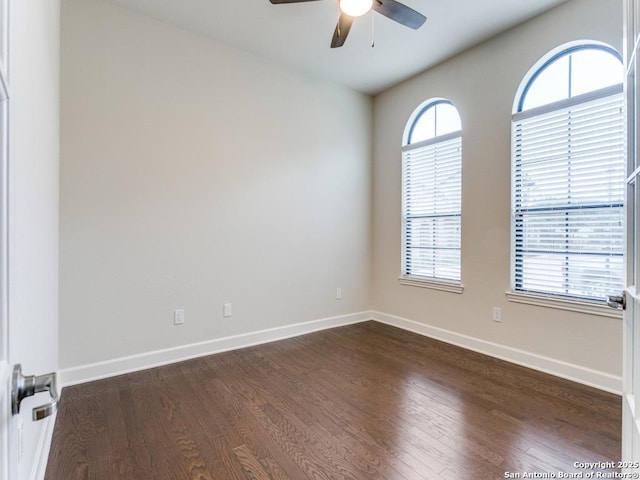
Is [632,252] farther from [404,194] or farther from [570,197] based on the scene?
[404,194]

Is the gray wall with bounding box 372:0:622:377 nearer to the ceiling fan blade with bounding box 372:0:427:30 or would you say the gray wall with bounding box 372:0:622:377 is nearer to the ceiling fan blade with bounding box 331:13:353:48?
the ceiling fan blade with bounding box 372:0:427:30

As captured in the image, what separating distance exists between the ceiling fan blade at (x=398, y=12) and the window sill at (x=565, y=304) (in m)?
2.37

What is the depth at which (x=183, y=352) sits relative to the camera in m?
2.93

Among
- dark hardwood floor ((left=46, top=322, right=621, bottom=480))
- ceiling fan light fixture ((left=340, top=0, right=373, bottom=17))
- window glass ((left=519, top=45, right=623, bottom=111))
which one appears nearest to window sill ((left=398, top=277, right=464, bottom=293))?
dark hardwood floor ((left=46, top=322, right=621, bottom=480))

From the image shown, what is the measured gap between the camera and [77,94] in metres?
2.44

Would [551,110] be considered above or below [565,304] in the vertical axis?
above

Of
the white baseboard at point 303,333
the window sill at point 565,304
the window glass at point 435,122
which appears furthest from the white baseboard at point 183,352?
the window glass at point 435,122

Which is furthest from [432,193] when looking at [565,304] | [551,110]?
[565,304]

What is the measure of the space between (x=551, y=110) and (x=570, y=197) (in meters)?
0.73

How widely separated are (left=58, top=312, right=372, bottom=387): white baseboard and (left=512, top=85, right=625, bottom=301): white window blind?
2143 millimetres

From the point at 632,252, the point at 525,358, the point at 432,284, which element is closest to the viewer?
the point at 632,252

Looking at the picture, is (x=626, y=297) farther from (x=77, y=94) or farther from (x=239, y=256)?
(x=77, y=94)

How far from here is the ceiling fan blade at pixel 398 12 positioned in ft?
6.93

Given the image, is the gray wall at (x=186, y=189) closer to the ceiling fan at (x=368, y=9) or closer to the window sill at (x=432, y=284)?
the window sill at (x=432, y=284)
